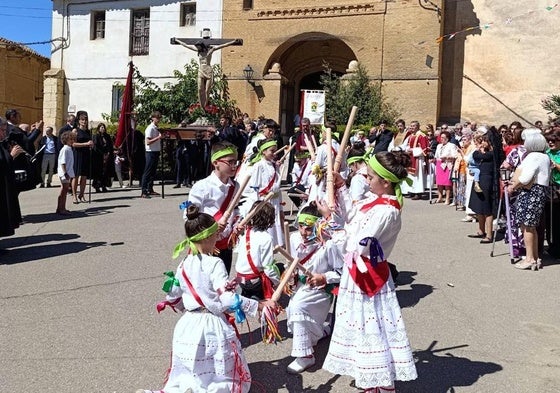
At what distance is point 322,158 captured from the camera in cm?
742

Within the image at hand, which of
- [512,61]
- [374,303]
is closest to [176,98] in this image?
[512,61]

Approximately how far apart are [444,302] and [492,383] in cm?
199

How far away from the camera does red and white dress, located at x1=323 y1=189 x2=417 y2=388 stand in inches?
145

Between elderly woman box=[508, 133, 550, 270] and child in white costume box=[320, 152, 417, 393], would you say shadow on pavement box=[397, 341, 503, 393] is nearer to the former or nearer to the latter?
child in white costume box=[320, 152, 417, 393]

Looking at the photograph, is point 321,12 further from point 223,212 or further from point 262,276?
point 262,276

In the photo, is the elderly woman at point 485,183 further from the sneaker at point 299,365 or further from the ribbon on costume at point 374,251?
the ribbon on costume at point 374,251

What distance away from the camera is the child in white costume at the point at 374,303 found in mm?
3688

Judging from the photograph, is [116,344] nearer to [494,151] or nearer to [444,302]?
[444,302]

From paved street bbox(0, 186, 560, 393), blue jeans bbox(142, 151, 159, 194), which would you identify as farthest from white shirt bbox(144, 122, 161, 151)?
paved street bbox(0, 186, 560, 393)

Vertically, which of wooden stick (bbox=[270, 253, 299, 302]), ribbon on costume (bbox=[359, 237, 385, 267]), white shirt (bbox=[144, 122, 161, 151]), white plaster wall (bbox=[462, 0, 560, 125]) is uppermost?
white plaster wall (bbox=[462, 0, 560, 125])

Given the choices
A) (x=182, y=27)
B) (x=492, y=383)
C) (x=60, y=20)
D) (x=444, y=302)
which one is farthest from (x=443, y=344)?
(x=60, y=20)

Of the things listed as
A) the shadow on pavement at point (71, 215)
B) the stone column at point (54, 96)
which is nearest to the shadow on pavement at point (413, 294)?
the shadow on pavement at point (71, 215)

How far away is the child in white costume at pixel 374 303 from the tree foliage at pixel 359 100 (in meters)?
17.4

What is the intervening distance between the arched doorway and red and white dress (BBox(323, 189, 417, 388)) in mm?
20760
